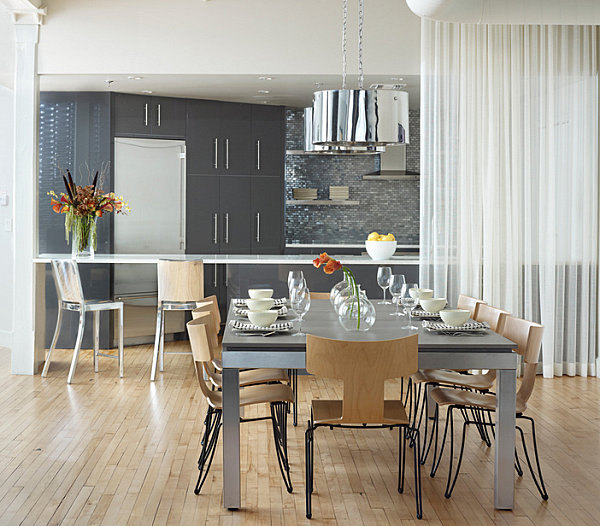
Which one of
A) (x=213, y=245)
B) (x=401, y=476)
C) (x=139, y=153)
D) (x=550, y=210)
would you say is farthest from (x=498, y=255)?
(x=139, y=153)

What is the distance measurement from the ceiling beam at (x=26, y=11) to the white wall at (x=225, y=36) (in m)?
0.10

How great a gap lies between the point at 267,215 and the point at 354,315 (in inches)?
186

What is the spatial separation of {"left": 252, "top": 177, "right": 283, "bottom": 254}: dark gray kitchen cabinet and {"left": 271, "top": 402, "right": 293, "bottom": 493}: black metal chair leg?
438 cm

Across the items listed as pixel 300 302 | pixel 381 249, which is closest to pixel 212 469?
pixel 300 302

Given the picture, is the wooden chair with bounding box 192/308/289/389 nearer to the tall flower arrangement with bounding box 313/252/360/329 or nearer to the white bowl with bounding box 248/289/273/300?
the white bowl with bounding box 248/289/273/300

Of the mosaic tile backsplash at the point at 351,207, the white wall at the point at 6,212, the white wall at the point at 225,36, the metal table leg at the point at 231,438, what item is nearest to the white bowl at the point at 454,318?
the metal table leg at the point at 231,438

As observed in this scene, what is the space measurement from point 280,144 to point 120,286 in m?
2.57

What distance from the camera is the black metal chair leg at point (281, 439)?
3277mm

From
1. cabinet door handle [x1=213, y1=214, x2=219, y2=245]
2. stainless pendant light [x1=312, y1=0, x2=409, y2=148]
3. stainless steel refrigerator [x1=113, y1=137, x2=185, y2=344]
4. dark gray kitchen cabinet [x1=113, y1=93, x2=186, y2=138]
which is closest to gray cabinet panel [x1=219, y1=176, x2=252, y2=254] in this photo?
cabinet door handle [x1=213, y1=214, x2=219, y2=245]

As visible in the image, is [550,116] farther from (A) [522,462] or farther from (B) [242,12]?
Answer: (A) [522,462]

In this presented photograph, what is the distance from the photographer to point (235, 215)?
311 inches

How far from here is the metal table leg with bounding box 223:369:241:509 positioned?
3020mm

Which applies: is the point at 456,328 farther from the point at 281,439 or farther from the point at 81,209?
the point at 81,209

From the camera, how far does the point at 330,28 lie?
577 cm
